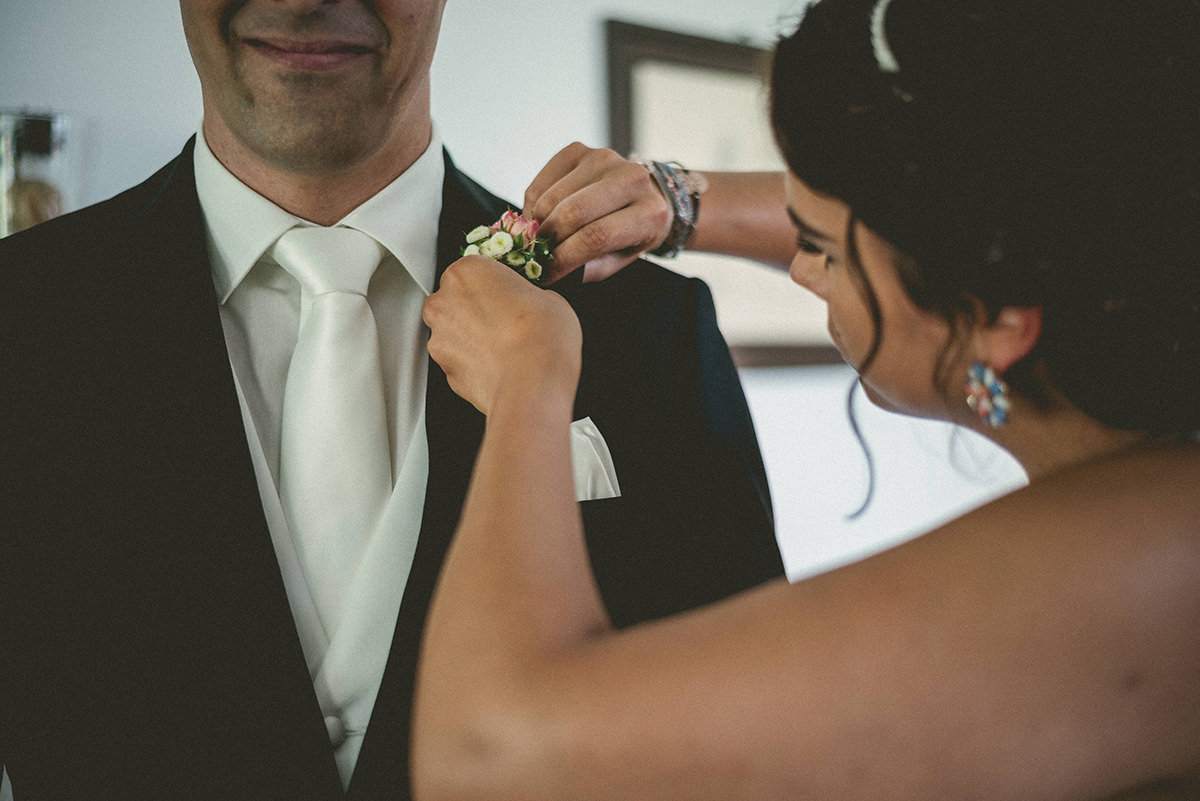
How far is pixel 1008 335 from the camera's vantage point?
0.78 metres

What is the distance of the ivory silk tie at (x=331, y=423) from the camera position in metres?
0.92

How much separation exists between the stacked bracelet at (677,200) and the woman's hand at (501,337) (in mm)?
351

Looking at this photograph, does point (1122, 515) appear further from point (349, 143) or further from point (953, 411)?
point (349, 143)

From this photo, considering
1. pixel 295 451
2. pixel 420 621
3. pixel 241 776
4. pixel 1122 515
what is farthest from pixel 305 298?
pixel 1122 515

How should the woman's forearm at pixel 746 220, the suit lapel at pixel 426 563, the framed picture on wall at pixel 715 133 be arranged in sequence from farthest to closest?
the framed picture on wall at pixel 715 133, the woman's forearm at pixel 746 220, the suit lapel at pixel 426 563

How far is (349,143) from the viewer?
3.22 ft

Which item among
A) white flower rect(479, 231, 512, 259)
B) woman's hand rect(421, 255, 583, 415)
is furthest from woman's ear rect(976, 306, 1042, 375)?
white flower rect(479, 231, 512, 259)

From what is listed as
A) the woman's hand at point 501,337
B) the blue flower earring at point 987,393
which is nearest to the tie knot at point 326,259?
the woman's hand at point 501,337

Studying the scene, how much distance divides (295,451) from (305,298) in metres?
0.17

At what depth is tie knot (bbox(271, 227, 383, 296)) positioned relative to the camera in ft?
3.18

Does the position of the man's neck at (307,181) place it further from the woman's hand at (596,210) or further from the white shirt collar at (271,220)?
the woman's hand at (596,210)

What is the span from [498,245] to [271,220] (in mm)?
262

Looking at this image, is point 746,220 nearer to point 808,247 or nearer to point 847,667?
point 808,247

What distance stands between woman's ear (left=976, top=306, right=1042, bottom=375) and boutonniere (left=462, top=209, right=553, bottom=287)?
1.52 feet
